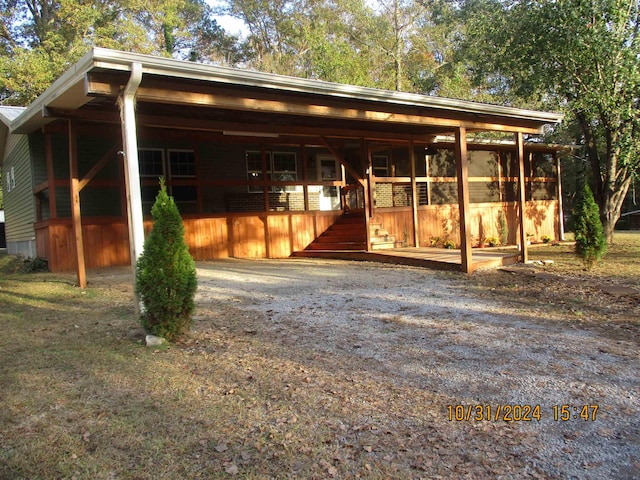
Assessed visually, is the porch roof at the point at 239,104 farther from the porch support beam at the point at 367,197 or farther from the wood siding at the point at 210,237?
the wood siding at the point at 210,237

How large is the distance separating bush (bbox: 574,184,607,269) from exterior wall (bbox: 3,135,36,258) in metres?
11.9

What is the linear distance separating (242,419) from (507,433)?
5.51ft

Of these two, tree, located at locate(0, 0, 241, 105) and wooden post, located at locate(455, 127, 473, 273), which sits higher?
tree, located at locate(0, 0, 241, 105)

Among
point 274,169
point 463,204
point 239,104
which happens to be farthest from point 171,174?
point 463,204

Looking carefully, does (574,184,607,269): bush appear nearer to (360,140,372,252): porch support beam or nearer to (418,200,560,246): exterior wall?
(360,140,372,252): porch support beam

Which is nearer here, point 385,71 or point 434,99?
point 434,99

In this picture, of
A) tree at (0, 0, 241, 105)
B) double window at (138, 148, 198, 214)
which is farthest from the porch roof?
tree at (0, 0, 241, 105)


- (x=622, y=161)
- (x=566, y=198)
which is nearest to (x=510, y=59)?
(x=622, y=161)

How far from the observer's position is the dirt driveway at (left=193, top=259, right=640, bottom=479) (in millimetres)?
2797

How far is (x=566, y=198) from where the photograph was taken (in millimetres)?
30484

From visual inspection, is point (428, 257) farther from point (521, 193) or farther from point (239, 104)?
point (239, 104)

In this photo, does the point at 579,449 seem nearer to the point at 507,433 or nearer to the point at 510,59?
the point at 507,433

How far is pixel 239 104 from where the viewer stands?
21.3ft

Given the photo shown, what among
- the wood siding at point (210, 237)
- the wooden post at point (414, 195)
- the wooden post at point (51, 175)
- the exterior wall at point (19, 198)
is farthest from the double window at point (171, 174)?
the wooden post at point (414, 195)
